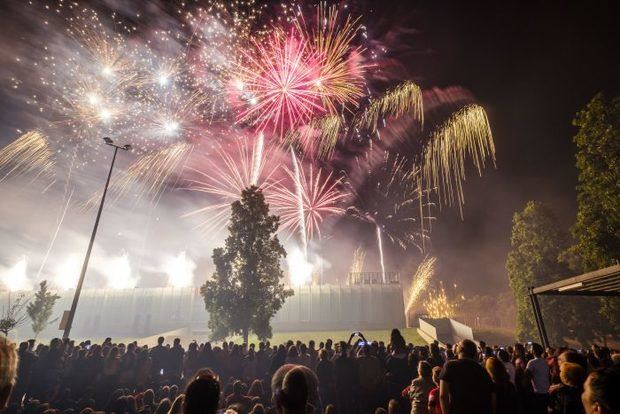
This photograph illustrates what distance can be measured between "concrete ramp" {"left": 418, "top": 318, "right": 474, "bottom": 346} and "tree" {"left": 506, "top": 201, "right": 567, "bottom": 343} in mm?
7886

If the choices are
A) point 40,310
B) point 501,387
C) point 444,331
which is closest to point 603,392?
point 501,387

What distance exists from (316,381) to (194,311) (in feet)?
202

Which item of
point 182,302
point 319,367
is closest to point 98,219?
point 319,367

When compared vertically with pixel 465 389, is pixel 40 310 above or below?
above

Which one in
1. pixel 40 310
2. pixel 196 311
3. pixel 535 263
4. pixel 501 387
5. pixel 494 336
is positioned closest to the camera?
pixel 501 387

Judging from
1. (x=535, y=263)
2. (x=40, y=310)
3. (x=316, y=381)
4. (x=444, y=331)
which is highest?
(x=535, y=263)

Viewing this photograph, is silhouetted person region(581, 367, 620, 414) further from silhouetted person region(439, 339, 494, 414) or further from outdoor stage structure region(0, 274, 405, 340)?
outdoor stage structure region(0, 274, 405, 340)

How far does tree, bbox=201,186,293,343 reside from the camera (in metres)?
27.1

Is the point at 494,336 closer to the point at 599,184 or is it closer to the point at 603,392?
the point at 599,184

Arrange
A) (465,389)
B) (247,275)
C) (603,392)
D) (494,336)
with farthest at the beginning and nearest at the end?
1. (494,336)
2. (247,275)
3. (465,389)
4. (603,392)

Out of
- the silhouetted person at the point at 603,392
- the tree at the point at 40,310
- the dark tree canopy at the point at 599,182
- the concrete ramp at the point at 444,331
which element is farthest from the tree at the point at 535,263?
the tree at the point at 40,310

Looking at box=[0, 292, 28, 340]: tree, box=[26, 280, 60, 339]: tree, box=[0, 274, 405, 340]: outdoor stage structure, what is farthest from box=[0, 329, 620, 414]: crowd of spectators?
box=[0, 274, 405, 340]: outdoor stage structure

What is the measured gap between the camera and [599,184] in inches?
836

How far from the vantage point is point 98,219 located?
17625 mm
